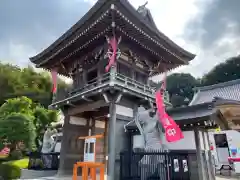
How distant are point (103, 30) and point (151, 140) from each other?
18.1 ft

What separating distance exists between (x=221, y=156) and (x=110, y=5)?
63.3ft

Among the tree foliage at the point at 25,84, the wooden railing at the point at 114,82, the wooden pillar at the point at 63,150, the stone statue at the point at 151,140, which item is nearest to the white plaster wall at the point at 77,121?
the wooden pillar at the point at 63,150

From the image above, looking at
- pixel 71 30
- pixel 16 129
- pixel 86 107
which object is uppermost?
pixel 71 30

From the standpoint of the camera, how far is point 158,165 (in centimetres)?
705

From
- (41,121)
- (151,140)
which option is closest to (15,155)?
(41,121)

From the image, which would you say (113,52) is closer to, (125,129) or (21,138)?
(125,129)

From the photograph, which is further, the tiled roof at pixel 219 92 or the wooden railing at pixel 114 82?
the tiled roof at pixel 219 92

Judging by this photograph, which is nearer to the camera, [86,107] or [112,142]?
[112,142]

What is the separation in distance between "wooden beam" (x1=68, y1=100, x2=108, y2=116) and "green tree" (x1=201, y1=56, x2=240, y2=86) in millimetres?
38003

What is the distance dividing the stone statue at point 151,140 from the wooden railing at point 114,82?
1.61m

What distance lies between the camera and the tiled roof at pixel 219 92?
23.1 meters

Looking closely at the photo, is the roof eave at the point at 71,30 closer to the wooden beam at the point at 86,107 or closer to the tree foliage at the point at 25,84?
Answer: the wooden beam at the point at 86,107

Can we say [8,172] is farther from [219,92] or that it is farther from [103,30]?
[219,92]

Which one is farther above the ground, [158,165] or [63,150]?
[63,150]
